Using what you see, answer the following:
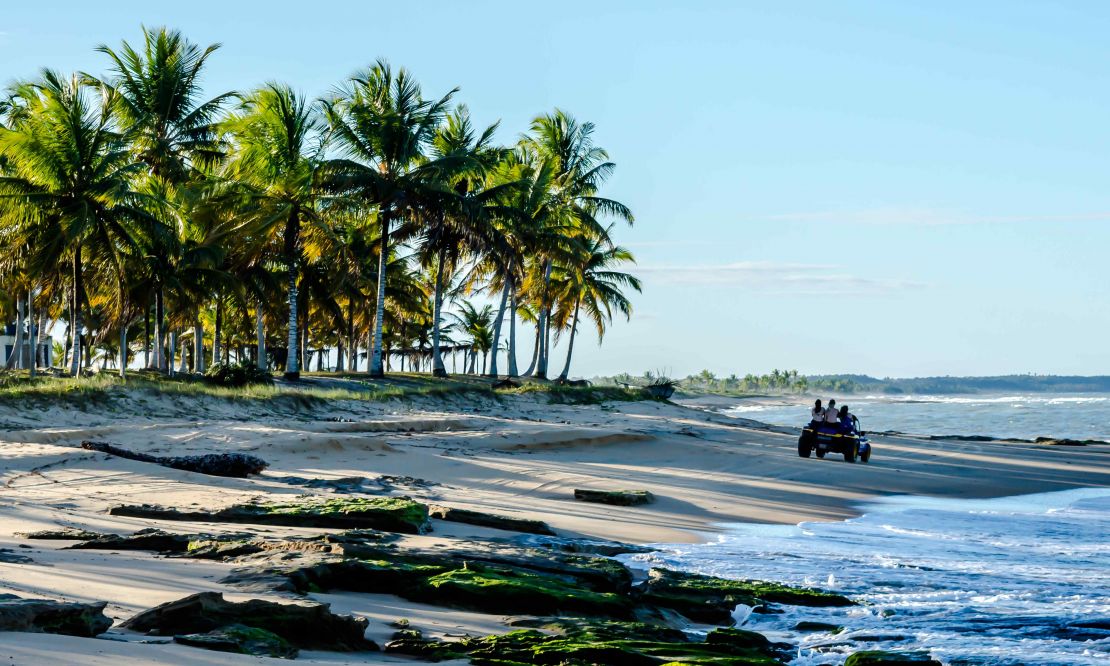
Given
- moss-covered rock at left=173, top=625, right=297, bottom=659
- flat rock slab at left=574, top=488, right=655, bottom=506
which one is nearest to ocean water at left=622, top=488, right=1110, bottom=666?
flat rock slab at left=574, top=488, right=655, bottom=506

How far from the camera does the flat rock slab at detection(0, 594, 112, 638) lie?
16.6ft

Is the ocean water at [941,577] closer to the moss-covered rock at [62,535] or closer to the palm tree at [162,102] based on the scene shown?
the moss-covered rock at [62,535]

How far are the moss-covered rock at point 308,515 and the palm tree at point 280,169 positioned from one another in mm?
21783

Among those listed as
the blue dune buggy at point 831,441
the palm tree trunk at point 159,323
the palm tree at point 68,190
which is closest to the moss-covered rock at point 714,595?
the blue dune buggy at point 831,441

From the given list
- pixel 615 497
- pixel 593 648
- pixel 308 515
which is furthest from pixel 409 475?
pixel 593 648

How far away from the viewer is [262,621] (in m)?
5.86

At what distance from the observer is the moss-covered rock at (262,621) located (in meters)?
5.58

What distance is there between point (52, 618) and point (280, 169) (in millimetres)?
28155

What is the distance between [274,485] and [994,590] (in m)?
7.92

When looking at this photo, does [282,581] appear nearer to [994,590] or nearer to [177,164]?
[994,590]

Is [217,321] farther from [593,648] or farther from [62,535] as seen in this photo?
[593,648]

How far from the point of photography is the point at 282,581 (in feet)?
23.5

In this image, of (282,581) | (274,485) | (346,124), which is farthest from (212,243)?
(282,581)

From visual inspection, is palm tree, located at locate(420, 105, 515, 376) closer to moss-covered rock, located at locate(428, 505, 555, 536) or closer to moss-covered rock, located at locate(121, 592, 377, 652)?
moss-covered rock, located at locate(428, 505, 555, 536)
